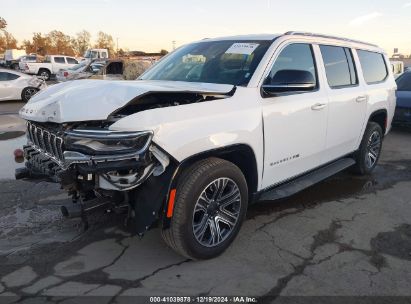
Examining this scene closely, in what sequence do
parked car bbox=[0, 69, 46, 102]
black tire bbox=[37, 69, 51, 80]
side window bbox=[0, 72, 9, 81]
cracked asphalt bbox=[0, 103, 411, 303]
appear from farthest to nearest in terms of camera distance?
black tire bbox=[37, 69, 51, 80], side window bbox=[0, 72, 9, 81], parked car bbox=[0, 69, 46, 102], cracked asphalt bbox=[0, 103, 411, 303]

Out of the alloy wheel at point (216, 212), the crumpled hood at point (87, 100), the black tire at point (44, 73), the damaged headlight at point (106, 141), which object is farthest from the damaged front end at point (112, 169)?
the black tire at point (44, 73)

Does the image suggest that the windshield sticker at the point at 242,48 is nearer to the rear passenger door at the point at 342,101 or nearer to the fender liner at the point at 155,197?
the rear passenger door at the point at 342,101

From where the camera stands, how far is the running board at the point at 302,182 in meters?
4.13

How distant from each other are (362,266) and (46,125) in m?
2.99

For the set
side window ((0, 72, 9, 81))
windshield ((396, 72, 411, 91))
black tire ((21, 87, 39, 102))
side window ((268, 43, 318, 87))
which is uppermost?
side window ((268, 43, 318, 87))

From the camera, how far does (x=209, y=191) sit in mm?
3545

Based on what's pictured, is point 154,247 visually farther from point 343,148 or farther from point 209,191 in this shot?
point 343,148

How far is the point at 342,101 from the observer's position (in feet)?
16.3

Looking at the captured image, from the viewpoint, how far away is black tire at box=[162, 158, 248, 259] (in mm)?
3230

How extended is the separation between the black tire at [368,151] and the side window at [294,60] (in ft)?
5.98

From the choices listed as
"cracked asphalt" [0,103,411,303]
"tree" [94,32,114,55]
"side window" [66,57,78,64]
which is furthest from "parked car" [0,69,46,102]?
"tree" [94,32,114,55]

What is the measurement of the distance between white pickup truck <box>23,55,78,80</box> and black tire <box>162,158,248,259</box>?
109ft

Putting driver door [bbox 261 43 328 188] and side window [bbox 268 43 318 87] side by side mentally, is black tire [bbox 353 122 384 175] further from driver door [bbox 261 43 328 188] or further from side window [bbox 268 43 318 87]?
side window [bbox 268 43 318 87]

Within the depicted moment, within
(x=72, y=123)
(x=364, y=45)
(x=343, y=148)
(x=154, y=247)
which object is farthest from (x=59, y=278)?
(x=364, y=45)
